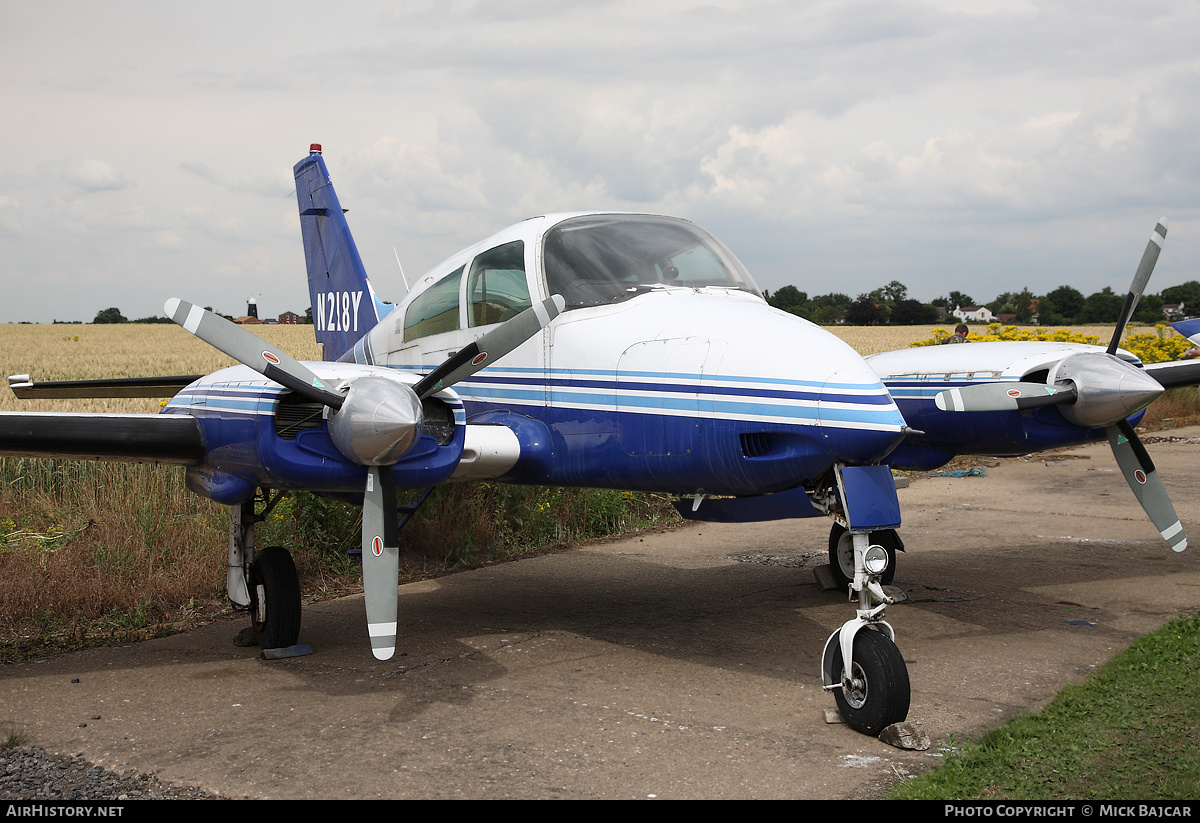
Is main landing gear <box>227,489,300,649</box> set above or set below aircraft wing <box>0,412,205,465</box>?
below

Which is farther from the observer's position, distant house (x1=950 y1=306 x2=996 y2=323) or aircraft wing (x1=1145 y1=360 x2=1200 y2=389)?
distant house (x1=950 y1=306 x2=996 y2=323)

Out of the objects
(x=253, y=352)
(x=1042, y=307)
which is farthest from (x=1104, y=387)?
(x=1042, y=307)

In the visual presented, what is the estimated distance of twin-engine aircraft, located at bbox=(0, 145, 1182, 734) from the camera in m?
4.75

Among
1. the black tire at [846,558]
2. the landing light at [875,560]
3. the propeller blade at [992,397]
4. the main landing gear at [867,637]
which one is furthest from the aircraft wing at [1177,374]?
the landing light at [875,560]

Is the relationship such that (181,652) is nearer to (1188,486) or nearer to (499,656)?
(499,656)

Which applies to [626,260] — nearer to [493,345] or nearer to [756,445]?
[493,345]

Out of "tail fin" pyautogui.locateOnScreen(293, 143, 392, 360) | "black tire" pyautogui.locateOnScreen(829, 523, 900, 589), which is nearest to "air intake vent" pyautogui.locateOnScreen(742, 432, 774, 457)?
"black tire" pyautogui.locateOnScreen(829, 523, 900, 589)

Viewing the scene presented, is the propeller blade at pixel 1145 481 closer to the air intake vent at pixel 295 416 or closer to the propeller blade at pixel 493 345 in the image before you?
the propeller blade at pixel 493 345

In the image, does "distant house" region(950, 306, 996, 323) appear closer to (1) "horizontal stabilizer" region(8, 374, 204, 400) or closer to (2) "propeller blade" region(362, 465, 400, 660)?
(1) "horizontal stabilizer" region(8, 374, 204, 400)

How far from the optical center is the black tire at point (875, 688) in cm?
445

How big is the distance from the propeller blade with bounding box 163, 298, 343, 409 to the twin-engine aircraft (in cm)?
1

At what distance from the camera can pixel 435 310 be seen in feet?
23.7

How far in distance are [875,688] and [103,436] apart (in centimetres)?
447

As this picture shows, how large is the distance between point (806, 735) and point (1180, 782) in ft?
5.10
